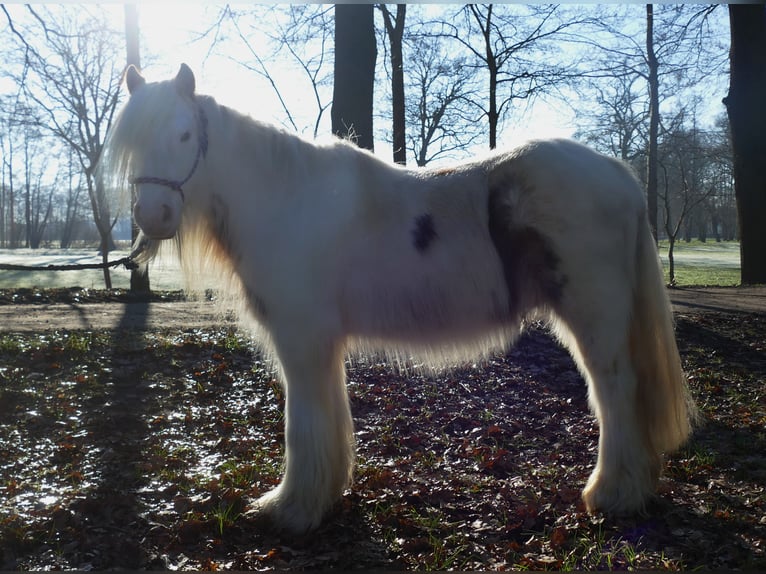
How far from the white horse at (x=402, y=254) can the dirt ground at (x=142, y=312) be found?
4.69 meters

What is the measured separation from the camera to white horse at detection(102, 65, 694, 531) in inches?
121

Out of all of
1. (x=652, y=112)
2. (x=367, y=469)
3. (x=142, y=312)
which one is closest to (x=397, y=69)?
(x=652, y=112)

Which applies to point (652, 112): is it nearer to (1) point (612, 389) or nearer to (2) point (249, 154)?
(1) point (612, 389)

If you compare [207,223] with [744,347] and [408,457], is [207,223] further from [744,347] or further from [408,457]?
[744,347]

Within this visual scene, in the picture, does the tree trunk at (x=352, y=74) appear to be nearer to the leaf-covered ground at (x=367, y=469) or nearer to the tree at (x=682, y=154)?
the leaf-covered ground at (x=367, y=469)

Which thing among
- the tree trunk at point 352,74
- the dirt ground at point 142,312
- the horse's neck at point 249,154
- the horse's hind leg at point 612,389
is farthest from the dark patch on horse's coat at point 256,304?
the tree trunk at point 352,74

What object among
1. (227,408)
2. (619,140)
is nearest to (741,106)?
(619,140)

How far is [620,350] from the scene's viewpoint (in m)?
3.15

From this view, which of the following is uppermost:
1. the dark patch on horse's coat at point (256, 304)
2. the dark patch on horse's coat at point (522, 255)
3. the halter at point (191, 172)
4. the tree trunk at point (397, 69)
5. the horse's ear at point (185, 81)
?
the tree trunk at point (397, 69)

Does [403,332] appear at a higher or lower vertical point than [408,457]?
higher

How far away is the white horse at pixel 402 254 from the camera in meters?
3.06

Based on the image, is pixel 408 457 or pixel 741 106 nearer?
pixel 408 457

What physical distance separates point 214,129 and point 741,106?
1226 cm

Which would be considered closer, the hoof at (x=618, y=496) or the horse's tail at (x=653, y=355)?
the hoof at (x=618, y=496)
